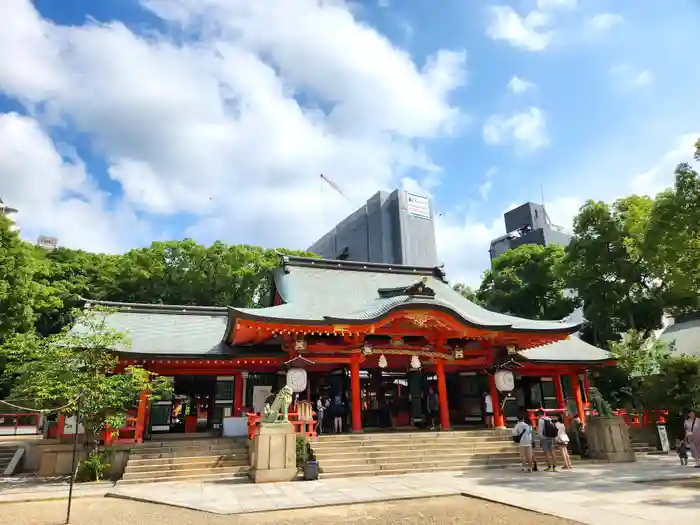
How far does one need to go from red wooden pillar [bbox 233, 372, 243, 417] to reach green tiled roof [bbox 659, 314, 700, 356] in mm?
26425

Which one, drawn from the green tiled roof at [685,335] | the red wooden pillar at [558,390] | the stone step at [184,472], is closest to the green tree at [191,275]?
the red wooden pillar at [558,390]

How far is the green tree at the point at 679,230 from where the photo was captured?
1529 centimetres

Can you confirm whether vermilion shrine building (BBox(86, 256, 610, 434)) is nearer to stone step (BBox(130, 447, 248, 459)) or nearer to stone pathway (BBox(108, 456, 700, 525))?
stone step (BBox(130, 447, 248, 459))

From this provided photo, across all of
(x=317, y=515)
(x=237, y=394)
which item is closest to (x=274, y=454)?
(x=317, y=515)

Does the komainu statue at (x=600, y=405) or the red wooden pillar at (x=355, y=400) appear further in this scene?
the red wooden pillar at (x=355, y=400)

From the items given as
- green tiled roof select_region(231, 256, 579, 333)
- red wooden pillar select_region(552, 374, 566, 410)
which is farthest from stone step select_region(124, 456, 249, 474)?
red wooden pillar select_region(552, 374, 566, 410)

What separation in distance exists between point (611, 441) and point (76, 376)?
16.8m

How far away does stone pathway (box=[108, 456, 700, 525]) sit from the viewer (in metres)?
7.98

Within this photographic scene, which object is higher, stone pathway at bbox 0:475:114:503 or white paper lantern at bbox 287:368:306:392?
white paper lantern at bbox 287:368:306:392

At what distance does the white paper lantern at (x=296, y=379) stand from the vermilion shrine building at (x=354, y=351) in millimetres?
311

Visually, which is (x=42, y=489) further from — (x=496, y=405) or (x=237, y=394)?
(x=496, y=405)

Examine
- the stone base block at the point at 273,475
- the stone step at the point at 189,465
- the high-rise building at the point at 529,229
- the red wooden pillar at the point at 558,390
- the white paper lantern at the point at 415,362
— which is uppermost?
the high-rise building at the point at 529,229

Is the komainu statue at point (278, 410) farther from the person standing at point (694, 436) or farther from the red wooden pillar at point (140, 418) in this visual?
the person standing at point (694, 436)

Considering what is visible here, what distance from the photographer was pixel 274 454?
1250 cm
